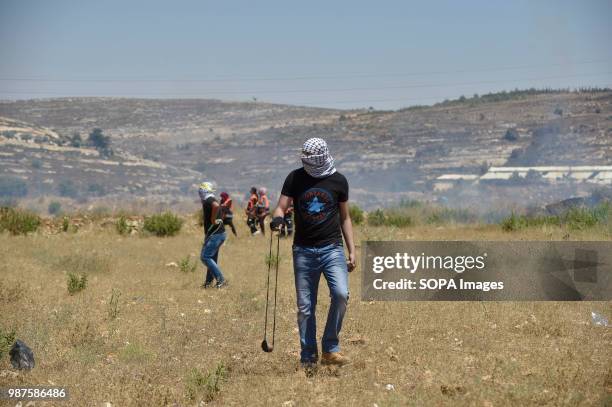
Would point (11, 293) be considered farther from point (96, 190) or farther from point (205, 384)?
point (96, 190)

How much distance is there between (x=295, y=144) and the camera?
3438 inches

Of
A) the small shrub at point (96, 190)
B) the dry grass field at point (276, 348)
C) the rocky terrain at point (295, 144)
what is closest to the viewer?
the dry grass field at point (276, 348)

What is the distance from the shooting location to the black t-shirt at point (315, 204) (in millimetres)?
7719

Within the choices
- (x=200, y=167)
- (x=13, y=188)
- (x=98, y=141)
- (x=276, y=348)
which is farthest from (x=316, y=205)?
(x=98, y=141)

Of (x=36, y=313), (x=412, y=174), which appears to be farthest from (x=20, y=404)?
(x=412, y=174)

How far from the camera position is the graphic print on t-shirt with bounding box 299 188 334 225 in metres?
7.71

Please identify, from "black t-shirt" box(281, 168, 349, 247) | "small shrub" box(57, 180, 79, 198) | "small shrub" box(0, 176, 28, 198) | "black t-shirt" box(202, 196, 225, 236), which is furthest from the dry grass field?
"small shrub" box(57, 180, 79, 198)

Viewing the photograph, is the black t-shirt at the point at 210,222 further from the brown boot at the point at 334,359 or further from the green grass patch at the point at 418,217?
the green grass patch at the point at 418,217

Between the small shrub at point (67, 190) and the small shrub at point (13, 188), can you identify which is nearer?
the small shrub at point (13, 188)

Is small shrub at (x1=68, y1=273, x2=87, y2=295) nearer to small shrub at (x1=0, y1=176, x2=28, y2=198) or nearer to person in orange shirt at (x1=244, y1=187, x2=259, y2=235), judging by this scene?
person in orange shirt at (x1=244, y1=187, x2=259, y2=235)

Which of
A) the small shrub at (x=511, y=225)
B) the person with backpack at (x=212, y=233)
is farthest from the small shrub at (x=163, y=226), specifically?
the person with backpack at (x=212, y=233)

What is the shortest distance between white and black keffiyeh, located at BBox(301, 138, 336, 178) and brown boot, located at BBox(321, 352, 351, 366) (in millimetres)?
1519

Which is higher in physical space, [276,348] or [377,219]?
[276,348]

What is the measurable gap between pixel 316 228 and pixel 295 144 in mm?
79775
